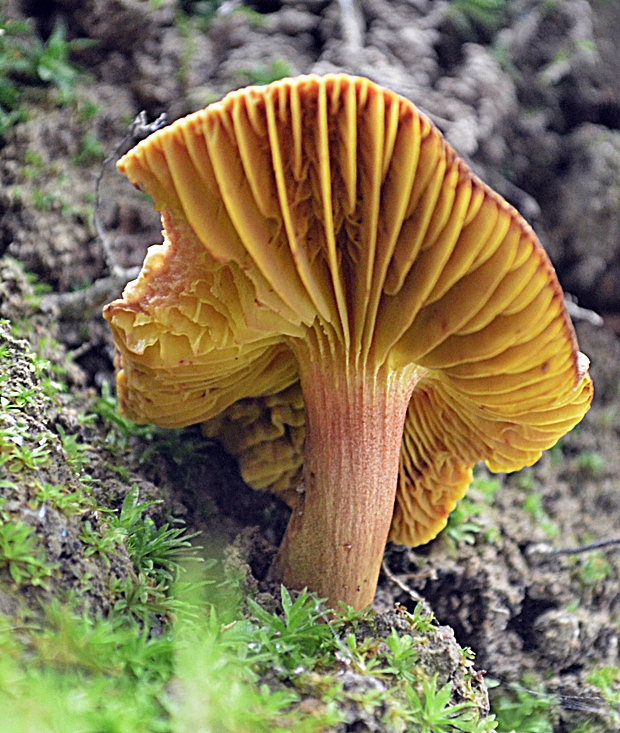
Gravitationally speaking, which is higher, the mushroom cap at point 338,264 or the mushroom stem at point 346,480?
the mushroom cap at point 338,264

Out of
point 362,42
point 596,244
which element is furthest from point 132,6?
point 596,244

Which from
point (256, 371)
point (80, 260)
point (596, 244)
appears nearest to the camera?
point (256, 371)

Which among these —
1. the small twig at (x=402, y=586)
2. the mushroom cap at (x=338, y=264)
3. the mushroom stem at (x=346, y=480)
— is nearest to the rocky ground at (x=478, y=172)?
the small twig at (x=402, y=586)

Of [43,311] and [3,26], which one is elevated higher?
[3,26]

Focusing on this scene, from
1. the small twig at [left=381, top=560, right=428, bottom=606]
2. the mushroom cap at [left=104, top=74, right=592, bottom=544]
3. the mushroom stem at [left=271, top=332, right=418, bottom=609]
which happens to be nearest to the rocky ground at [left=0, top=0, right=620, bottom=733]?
the small twig at [left=381, top=560, right=428, bottom=606]

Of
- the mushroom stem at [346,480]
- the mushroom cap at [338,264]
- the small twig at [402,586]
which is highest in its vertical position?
the mushroom cap at [338,264]

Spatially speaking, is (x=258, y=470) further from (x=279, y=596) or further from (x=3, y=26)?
(x=3, y=26)

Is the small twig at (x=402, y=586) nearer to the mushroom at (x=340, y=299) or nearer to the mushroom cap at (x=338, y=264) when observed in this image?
the mushroom at (x=340, y=299)

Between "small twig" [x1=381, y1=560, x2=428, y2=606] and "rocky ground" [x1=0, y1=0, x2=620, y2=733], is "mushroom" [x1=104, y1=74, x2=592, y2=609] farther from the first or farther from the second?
"rocky ground" [x1=0, y1=0, x2=620, y2=733]
